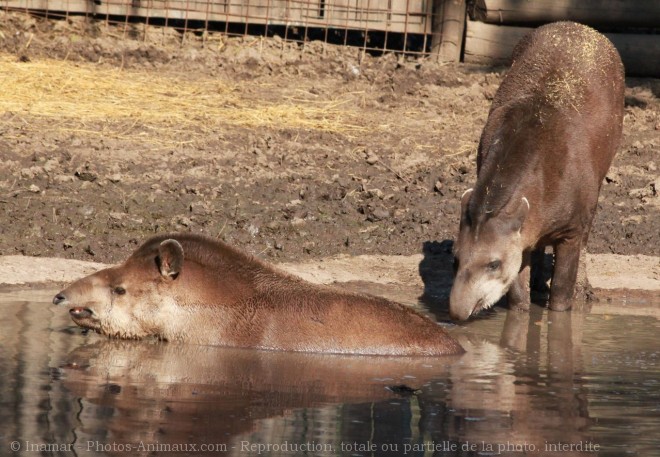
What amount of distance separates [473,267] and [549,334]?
72cm

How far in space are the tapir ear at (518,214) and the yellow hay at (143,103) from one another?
459cm

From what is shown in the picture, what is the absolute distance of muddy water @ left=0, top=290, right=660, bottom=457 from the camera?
19.0 feet

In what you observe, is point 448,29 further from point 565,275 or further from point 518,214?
point 518,214

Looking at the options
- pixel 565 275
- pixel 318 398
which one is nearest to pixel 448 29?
pixel 565 275

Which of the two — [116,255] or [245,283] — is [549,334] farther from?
[116,255]

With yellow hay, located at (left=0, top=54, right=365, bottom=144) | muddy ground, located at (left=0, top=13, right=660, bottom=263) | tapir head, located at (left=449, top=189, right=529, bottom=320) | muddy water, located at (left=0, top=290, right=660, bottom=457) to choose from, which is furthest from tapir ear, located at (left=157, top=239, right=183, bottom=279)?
yellow hay, located at (left=0, top=54, right=365, bottom=144)

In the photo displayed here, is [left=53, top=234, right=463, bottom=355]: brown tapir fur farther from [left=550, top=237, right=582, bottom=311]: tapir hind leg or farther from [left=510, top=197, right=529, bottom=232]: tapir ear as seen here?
[left=550, top=237, right=582, bottom=311]: tapir hind leg

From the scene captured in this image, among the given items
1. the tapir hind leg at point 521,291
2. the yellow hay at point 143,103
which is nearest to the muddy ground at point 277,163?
the yellow hay at point 143,103

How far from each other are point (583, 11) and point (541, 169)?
6.29 m

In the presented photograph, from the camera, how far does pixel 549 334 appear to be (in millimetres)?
9016

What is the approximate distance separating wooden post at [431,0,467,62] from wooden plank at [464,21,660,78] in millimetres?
140

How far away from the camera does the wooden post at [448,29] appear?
15711mm

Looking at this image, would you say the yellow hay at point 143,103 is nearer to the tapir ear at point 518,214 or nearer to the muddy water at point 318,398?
the tapir ear at point 518,214

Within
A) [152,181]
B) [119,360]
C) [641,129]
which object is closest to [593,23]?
[641,129]
